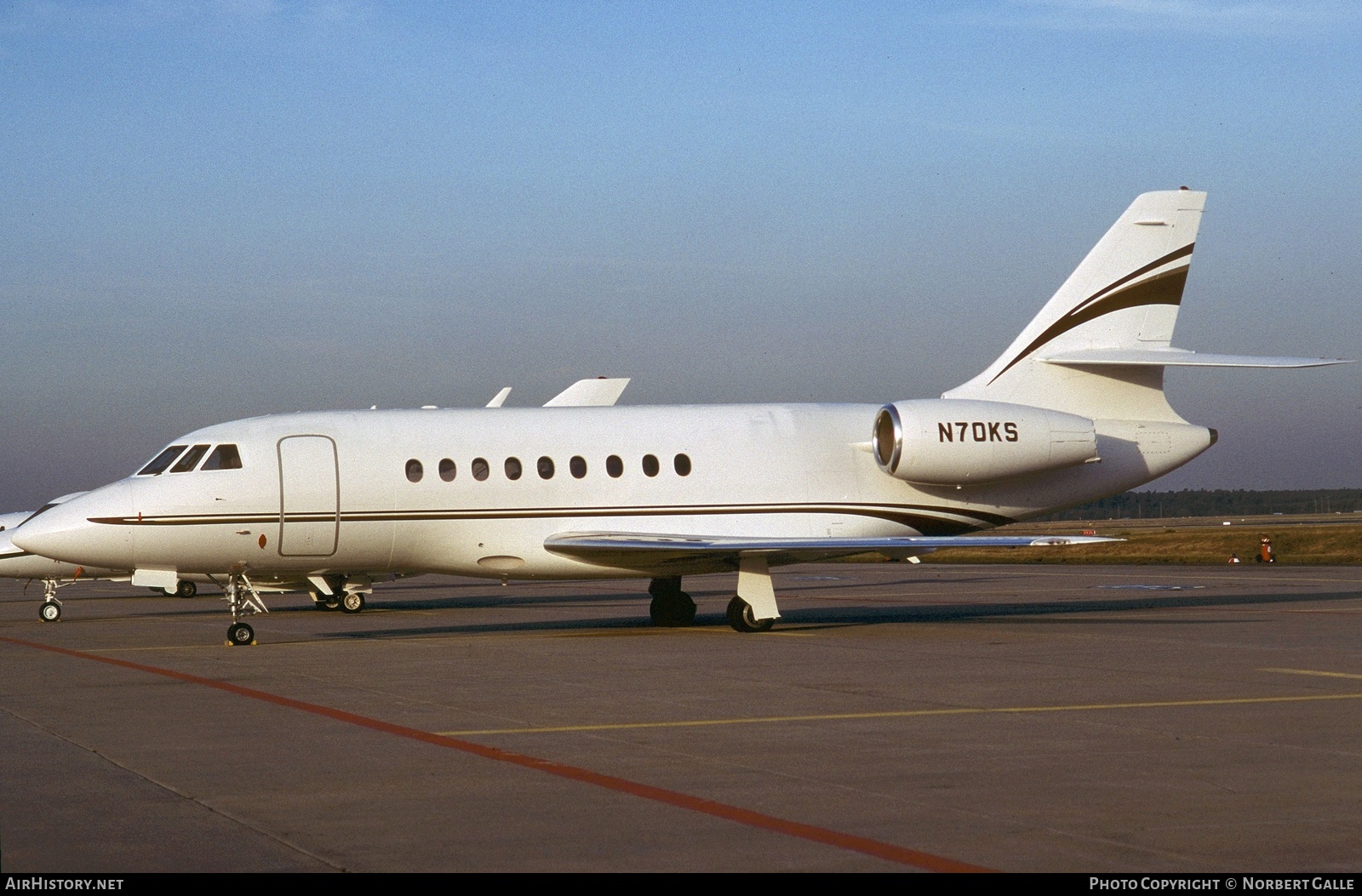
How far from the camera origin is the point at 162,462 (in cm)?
2033

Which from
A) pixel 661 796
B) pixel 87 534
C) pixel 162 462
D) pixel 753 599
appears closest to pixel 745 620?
pixel 753 599

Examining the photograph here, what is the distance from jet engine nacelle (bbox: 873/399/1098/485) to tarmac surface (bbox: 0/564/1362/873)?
2.37 meters

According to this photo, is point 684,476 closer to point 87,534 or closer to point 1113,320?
point 1113,320

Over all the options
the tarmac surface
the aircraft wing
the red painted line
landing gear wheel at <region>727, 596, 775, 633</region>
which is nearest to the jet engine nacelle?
the aircraft wing

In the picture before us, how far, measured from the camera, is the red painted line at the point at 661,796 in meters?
6.80

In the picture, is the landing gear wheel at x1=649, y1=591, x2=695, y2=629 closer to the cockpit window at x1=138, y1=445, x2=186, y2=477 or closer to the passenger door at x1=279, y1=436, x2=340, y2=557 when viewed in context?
the passenger door at x1=279, y1=436, x2=340, y2=557

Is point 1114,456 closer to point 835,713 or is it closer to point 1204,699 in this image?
point 1204,699

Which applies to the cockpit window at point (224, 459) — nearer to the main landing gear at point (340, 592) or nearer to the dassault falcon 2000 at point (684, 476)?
the dassault falcon 2000 at point (684, 476)

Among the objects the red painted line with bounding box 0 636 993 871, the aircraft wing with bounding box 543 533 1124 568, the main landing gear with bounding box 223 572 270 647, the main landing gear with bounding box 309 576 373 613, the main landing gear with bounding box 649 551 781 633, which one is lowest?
the red painted line with bounding box 0 636 993 871

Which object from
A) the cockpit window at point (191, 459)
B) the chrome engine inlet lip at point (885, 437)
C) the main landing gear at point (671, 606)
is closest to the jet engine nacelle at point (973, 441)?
the chrome engine inlet lip at point (885, 437)

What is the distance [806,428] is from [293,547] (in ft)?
25.3

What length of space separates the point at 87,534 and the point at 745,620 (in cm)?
885

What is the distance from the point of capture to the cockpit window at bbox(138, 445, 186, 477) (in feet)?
66.3

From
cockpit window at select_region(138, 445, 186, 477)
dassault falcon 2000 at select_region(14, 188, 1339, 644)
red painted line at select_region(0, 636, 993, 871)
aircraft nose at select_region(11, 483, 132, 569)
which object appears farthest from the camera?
cockpit window at select_region(138, 445, 186, 477)
